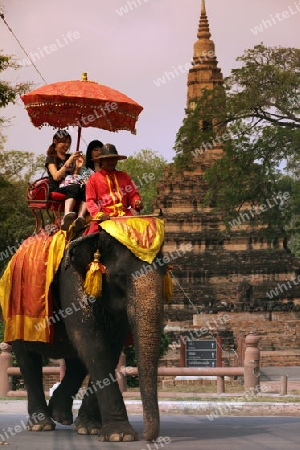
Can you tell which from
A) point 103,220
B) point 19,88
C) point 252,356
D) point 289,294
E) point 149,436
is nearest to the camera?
point 149,436

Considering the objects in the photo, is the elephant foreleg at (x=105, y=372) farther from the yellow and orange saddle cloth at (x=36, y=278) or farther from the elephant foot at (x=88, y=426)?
the yellow and orange saddle cloth at (x=36, y=278)

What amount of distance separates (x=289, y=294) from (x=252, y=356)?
29.1 metres

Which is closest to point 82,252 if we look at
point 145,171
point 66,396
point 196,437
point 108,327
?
point 108,327

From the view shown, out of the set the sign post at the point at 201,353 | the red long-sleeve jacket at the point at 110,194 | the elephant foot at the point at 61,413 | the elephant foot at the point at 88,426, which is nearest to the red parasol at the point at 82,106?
the red long-sleeve jacket at the point at 110,194

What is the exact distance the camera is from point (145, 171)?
84.2 meters

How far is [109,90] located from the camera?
15016 mm

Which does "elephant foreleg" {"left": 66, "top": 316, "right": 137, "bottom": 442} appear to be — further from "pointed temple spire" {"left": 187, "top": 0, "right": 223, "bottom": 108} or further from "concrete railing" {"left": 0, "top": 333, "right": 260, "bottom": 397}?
"pointed temple spire" {"left": 187, "top": 0, "right": 223, "bottom": 108}

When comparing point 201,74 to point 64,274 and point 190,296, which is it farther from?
point 64,274

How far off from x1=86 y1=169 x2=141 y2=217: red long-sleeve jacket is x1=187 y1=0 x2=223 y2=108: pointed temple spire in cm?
4644

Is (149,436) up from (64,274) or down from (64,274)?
down

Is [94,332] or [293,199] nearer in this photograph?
[94,332]

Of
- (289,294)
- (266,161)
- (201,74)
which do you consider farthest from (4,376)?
(201,74)

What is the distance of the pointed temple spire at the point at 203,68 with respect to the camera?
6047 centimetres

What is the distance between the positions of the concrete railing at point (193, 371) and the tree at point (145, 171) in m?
55.8
